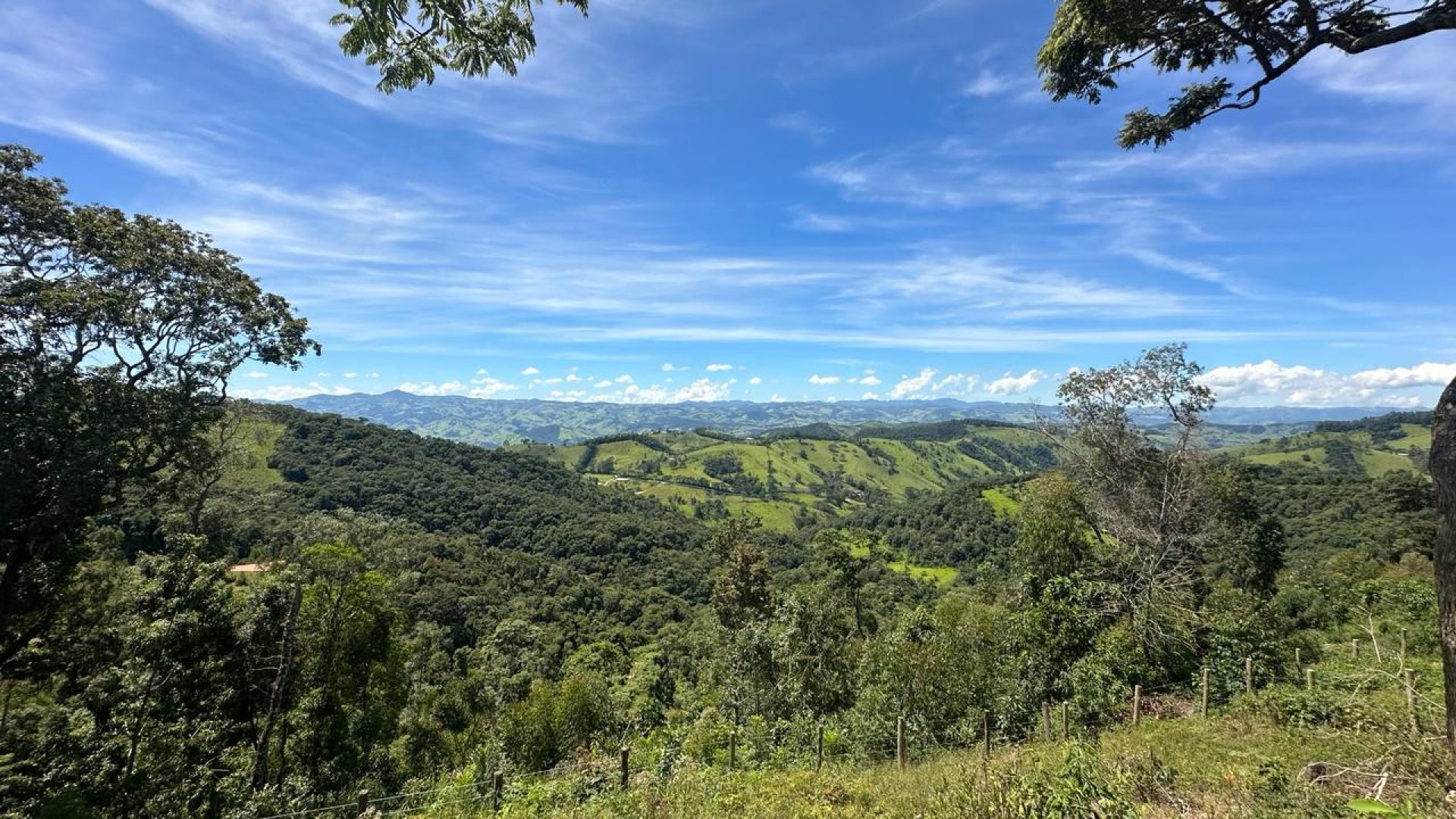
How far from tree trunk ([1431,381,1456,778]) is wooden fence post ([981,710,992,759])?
9.21 meters

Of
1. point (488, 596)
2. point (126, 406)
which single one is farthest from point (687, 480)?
point (126, 406)

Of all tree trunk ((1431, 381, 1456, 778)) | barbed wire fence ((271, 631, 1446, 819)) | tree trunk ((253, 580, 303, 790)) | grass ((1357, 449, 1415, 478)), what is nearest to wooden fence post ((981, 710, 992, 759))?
barbed wire fence ((271, 631, 1446, 819))

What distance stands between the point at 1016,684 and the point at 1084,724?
7.17 feet

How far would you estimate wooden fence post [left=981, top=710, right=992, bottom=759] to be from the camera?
13.0 m

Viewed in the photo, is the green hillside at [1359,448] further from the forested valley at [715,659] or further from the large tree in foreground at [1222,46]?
the large tree in foreground at [1222,46]

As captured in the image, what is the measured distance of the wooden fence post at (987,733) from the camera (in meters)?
13.0

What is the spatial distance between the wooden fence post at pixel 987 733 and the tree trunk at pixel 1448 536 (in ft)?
30.2

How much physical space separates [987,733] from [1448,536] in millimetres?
11857

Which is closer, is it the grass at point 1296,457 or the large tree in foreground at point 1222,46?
the large tree in foreground at point 1222,46

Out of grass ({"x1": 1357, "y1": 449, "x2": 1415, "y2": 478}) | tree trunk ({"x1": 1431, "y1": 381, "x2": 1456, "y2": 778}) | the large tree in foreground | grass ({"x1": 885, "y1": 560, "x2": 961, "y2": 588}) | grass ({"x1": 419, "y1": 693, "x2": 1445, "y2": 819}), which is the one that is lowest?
grass ({"x1": 885, "y1": 560, "x2": 961, "y2": 588})

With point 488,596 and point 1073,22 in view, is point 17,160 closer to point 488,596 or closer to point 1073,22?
point 1073,22

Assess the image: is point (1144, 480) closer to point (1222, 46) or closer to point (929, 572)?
point (1222, 46)

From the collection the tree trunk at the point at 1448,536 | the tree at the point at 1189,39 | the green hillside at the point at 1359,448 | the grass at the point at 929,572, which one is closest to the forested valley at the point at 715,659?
the tree trunk at the point at 1448,536

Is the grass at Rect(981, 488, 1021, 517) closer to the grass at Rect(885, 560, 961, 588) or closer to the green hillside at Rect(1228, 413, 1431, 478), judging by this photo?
the grass at Rect(885, 560, 961, 588)
